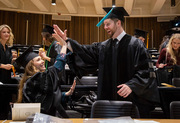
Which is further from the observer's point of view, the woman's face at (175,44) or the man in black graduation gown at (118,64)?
the woman's face at (175,44)

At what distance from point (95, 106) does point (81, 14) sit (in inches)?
444

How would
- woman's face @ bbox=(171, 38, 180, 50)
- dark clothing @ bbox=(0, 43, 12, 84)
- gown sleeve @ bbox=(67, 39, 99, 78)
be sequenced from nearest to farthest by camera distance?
gown sleeve @ bbox=(67, 39, 99, 78)
dark clothing @ bbox=(0, 43, 12, 84)
woman's face @ bbox=(171, 38, 180, 50)

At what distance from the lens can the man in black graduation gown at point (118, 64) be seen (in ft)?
7.23

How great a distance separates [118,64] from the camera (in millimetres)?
2418

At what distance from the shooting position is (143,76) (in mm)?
2199

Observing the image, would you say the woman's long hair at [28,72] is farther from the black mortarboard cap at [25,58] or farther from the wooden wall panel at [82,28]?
the wooden wall panel at [82,28]

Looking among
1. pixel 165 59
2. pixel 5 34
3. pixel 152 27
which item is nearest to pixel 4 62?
pixel 5 34

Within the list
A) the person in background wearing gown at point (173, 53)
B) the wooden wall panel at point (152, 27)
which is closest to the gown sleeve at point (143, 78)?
the person in background wearing gown at point (173, 53)

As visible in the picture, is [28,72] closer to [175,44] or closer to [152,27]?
[175,44]

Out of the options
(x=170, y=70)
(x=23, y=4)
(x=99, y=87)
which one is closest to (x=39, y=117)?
(x=99, y=87)

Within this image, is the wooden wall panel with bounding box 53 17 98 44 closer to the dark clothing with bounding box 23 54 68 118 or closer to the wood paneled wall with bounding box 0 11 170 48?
the wood paneled wall with bounding box 0 11 170 48

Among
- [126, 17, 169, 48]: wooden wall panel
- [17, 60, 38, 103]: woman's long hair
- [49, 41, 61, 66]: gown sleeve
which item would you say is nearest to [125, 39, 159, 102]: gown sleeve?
[17, 60, 38, 103]: woman's long hair

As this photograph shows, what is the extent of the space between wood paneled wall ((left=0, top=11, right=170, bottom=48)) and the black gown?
10.5 meters

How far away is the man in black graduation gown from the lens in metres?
2.21
